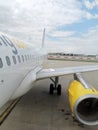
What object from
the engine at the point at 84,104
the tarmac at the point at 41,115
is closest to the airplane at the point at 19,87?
the engine at the point at 84,104

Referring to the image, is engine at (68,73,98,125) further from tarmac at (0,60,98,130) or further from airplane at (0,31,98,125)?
tarmac at (0,60,98,130)

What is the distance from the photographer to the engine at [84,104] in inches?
267

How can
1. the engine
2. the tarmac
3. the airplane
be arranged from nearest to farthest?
the airplane
the engine
the tarmac

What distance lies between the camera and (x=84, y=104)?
745cm

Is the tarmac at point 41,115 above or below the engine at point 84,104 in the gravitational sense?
below

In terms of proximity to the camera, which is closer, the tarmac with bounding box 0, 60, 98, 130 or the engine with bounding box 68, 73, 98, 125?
the engine with bounding box 68, 73, 98, 125

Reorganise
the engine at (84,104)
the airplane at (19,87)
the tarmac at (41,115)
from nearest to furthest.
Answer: the airplane at (19,87) → the engine at (84,104) → the tarmac at (41,115)

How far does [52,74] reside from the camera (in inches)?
399

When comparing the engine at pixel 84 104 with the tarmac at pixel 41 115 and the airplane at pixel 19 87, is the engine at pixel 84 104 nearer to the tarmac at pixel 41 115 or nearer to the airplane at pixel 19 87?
the airplane at pixel 19 87

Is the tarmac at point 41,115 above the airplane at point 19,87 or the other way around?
the other way around

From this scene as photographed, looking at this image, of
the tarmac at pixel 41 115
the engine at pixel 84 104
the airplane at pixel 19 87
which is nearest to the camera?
the airplane at pixel 19 87

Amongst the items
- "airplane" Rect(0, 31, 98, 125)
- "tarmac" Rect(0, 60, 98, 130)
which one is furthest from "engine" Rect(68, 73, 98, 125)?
"tarmac" Rect(0, 60, 98, 130)

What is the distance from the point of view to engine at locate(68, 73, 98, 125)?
6777mm

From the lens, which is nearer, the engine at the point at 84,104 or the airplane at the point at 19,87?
the airplane at the point at 19,87
